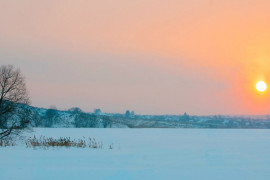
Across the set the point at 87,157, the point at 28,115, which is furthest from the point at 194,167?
the point at 28,115

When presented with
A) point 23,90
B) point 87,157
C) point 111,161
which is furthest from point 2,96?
point 111,161

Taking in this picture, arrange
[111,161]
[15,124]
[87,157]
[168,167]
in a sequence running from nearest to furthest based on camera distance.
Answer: [168,167] < [111,161] < [87,157] < [15,124]

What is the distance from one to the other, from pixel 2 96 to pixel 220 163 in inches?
730

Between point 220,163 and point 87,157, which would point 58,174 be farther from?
point 220,163

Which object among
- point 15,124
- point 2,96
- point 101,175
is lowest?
point 101,175

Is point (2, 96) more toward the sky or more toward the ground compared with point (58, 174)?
more toward the sky

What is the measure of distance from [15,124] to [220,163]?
56.6 feet

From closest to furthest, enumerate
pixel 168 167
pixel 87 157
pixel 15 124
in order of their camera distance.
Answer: pixel 168 167
pixel 87 157
pixel 15 124

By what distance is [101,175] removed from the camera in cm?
1167

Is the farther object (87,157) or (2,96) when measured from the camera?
(2,96)

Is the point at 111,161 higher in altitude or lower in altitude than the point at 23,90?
lower

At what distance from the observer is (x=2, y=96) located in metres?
26.7

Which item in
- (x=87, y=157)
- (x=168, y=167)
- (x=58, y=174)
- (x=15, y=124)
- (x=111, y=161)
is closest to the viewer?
(x=58, y=174)

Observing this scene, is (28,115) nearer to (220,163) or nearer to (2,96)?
(2,96)
